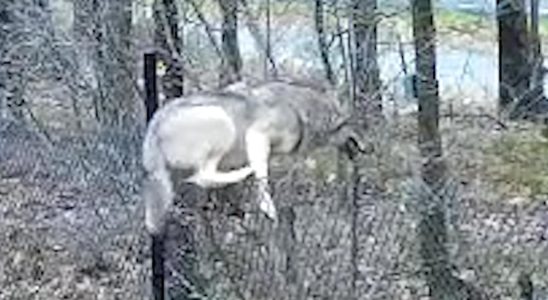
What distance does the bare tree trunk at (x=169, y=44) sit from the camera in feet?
19.7

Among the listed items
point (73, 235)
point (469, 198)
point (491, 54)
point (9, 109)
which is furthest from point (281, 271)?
point (491, 54)

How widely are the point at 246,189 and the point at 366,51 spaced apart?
1.24m

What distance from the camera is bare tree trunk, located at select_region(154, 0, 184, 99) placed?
6008 mm

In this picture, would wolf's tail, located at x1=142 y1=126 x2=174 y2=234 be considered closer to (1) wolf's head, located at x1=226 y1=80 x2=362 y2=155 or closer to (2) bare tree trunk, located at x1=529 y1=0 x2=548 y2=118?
(1) wolf's head, located at x1=226 y1=80 x2=362 y2=155

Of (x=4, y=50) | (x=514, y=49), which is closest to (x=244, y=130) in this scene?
(x=4, y=50)

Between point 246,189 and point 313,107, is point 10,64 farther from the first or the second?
point 313,107

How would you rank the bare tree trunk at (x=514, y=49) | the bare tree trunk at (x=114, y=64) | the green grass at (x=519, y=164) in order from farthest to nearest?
1. the bare tree trunk at (x=514, y=49)
2. the green grass at (x=519, y=164)
3. the bare tree trunk at (x=114, y=64)

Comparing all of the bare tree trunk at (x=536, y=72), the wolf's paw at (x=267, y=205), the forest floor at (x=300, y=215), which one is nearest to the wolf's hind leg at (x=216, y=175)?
the wolf's paw at (x=267, y=205)

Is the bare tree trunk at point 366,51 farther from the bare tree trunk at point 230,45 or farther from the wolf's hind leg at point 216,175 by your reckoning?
the wolf's hind leg at point 216,175

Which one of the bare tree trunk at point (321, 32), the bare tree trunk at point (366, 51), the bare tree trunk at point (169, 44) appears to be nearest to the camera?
the bare tree trunk at point (366, 51)

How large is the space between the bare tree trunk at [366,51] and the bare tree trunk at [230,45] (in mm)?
551

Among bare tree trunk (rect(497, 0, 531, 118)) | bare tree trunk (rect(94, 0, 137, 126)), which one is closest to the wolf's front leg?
bare tree trunk (rect(94, 0, 137, 126))

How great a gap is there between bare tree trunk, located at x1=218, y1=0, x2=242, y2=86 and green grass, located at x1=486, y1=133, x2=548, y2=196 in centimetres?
165

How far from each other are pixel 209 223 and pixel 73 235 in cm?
217
